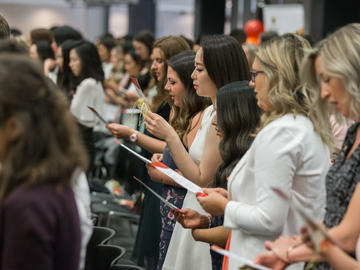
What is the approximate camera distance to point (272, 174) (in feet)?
6.82

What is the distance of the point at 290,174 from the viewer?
2.10 meters

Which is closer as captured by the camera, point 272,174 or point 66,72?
point 272,174

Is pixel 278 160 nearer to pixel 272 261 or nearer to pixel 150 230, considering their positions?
pixel 272 261

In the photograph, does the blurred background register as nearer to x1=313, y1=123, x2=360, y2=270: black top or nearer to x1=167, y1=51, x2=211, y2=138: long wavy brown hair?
x1=167, y1=51, x2=211, y2=138: long wavy brown hair

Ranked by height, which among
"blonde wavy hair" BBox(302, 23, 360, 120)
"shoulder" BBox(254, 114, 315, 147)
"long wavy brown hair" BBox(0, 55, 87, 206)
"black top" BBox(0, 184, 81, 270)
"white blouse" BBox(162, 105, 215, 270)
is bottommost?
"white blouse" BBox(162, 105, 215, 270)

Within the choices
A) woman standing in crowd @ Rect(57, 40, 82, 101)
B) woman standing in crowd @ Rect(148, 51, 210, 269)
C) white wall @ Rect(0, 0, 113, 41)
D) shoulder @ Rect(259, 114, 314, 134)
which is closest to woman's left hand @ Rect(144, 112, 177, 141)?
woman standing in crowd @ Rect(148, 51, 210, 269)

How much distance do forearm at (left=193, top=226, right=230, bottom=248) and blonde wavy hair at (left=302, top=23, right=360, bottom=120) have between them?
89 cm

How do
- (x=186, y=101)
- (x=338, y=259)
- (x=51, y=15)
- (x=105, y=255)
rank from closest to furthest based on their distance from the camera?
1. (x=338, y=259)
2. (x=105, y=255)
3. (x=186, y=101)
4. (x=51, y=15)

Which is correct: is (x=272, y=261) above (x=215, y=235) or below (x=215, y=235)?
above

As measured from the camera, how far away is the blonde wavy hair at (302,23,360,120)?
1938 millimetres

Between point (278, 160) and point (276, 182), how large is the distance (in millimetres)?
72

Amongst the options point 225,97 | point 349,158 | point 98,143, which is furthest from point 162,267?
point 98,143

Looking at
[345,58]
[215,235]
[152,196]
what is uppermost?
[345,58]

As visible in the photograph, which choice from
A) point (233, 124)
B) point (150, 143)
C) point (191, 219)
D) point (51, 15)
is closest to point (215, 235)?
point (191, 219)
